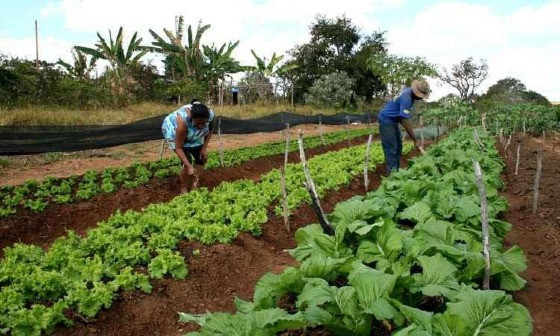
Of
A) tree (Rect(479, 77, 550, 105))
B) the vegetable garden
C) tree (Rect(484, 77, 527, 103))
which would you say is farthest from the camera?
tree (Rect(484, 77, 527, 103))

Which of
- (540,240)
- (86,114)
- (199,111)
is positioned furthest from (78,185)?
(86,114)

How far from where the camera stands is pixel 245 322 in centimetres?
238

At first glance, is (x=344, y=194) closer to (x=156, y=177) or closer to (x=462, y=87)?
(x=156, y=177)

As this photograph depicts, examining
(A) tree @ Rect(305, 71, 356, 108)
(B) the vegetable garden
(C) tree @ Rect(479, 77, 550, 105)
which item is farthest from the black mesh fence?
(C) tree @ Rect(479, 77, 550, 105)

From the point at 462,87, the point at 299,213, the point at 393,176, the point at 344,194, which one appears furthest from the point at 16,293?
the point at 462,87

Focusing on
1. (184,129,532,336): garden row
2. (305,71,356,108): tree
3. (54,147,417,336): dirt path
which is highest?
(305,71,356,108): tree

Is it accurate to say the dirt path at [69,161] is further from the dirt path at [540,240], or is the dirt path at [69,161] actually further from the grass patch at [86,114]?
the dirt path at [540,240]

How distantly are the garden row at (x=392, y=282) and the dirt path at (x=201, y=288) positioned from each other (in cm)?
79

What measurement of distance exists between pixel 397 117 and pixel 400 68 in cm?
2617

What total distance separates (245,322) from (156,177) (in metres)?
6.73

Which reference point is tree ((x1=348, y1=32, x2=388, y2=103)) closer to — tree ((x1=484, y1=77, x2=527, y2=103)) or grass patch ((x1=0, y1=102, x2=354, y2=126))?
grass patch ((x1=0, y1=102, x2=354, y2=126))

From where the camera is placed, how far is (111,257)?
424 centimetres

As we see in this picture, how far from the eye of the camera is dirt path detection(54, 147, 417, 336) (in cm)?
340

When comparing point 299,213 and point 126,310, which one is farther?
point 299,213
